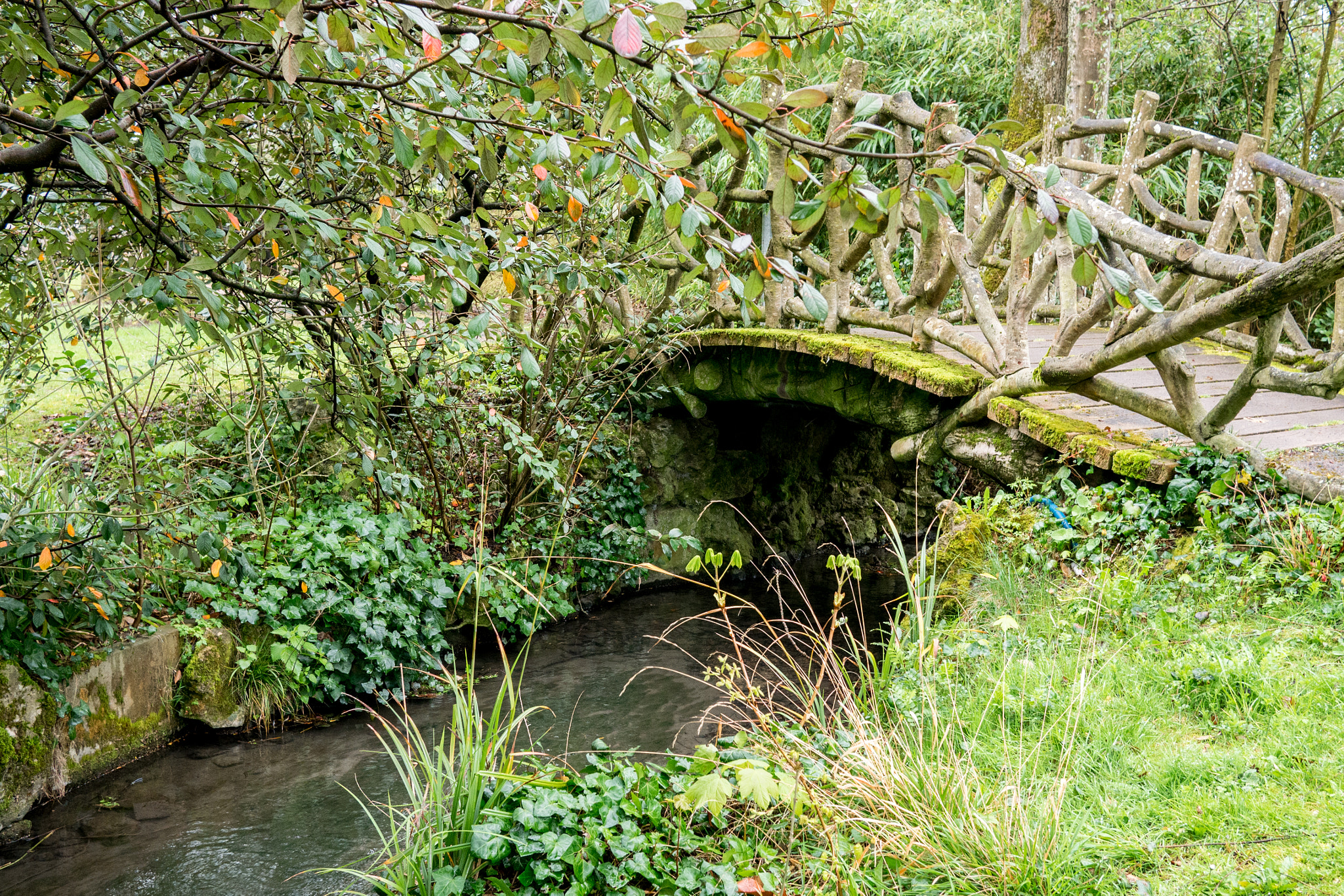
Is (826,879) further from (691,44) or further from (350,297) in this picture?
(350,297)

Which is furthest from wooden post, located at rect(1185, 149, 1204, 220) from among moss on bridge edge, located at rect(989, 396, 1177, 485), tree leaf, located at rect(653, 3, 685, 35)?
tree leaf, located at rect(653, 3, 685, 35)

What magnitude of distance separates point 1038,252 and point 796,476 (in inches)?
207

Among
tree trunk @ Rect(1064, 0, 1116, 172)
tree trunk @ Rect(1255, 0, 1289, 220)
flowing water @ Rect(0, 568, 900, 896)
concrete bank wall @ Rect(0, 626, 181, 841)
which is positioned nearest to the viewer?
flowing water @ Rect(0, 568, 900, 896)

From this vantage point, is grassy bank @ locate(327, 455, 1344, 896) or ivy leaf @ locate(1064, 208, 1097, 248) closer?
ivy leaf @ locate(1064, 208, 1097, 248)

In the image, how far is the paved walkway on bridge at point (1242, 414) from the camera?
12.6ft

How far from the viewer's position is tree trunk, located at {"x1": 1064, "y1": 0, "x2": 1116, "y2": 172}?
299 inches

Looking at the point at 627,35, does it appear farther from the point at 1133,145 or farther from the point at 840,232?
the point at 1133,145

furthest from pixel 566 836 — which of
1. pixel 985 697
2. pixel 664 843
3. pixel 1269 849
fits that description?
pixel 1269 849

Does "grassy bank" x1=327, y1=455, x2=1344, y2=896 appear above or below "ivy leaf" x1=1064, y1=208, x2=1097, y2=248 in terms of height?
below

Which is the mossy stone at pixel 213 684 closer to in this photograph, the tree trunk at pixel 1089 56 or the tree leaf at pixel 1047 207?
the tree leaf at pixel 1047 207

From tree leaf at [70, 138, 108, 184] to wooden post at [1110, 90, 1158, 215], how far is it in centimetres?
532

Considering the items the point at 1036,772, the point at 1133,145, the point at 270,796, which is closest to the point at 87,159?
the point at 1036,772

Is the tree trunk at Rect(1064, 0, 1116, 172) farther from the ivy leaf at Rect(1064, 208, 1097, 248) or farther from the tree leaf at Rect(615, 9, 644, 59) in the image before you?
the tree leaf at Rect(615, 9, 644, 59)

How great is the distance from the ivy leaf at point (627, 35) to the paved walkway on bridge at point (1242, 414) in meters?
3.53
